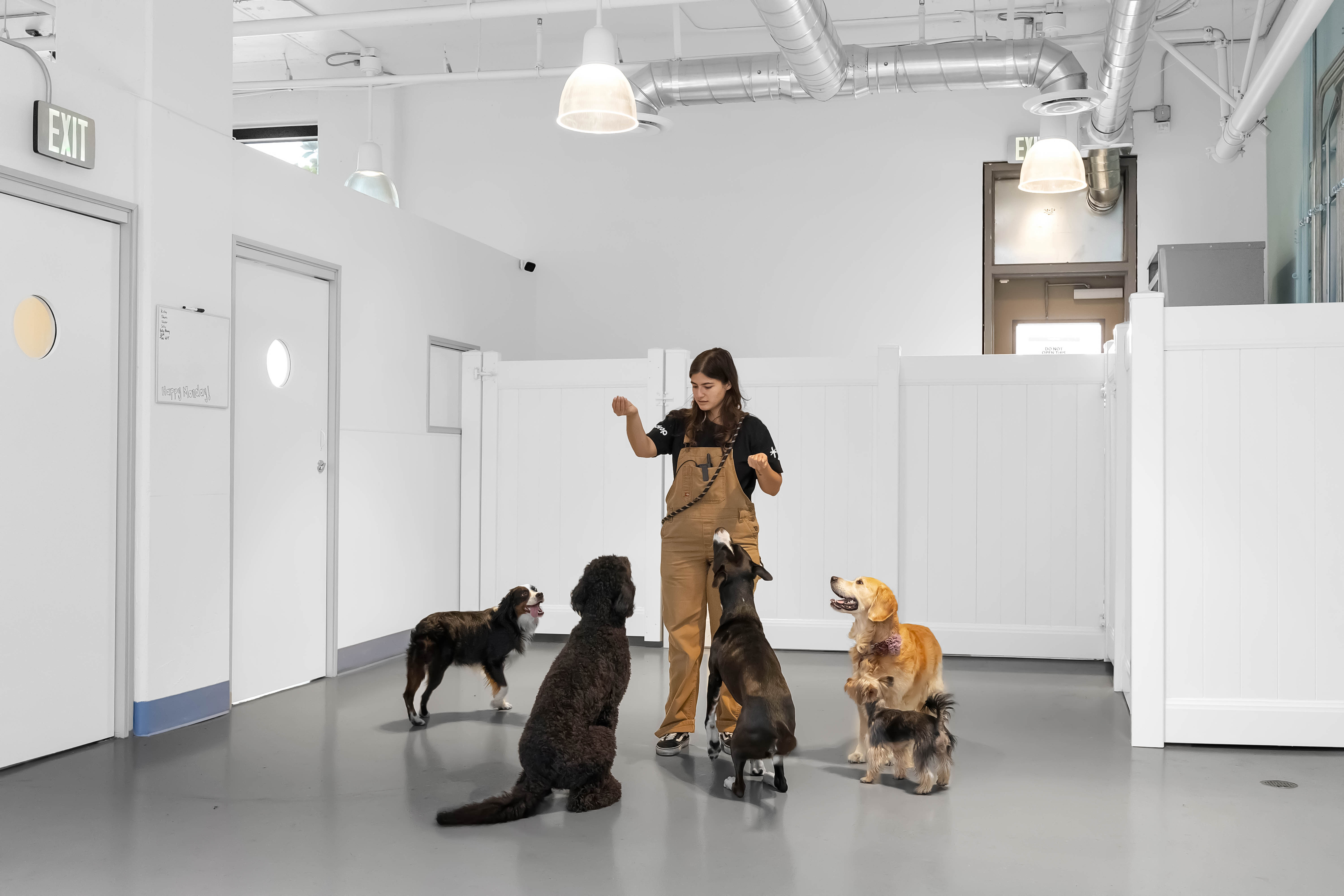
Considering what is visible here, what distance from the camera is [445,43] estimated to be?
26.6ft

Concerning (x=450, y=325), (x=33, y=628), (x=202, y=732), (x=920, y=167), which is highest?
(x=920, y=167)

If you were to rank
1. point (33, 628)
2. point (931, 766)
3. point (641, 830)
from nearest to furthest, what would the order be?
1. point (641, 830)
2. point (931, 766)
3. point (33, 628)

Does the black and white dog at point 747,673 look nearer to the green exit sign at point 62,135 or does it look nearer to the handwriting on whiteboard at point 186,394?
the handwriting on whiteboard at point 186,394

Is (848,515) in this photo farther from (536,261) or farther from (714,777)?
(536,261)

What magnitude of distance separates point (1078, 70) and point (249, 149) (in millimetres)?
4523

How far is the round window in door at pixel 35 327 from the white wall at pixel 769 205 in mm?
4646

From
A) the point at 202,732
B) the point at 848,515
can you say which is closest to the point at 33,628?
the point at 202,732

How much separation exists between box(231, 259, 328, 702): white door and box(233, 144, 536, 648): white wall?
16 cm

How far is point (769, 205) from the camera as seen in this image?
8055mm

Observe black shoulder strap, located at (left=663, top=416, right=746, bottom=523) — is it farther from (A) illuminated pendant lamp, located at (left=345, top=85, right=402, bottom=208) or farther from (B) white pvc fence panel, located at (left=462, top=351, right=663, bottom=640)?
(A) illuminated pendant lamp, located at (left=345, top=85, right=402, bottom=208)

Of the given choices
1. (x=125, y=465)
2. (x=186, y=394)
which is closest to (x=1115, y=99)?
(x=186, y=394)

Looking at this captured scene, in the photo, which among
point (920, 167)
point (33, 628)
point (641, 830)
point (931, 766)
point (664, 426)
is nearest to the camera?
point (641, 830)

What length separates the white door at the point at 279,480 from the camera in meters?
4.80

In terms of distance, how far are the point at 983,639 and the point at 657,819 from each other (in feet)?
10.8
